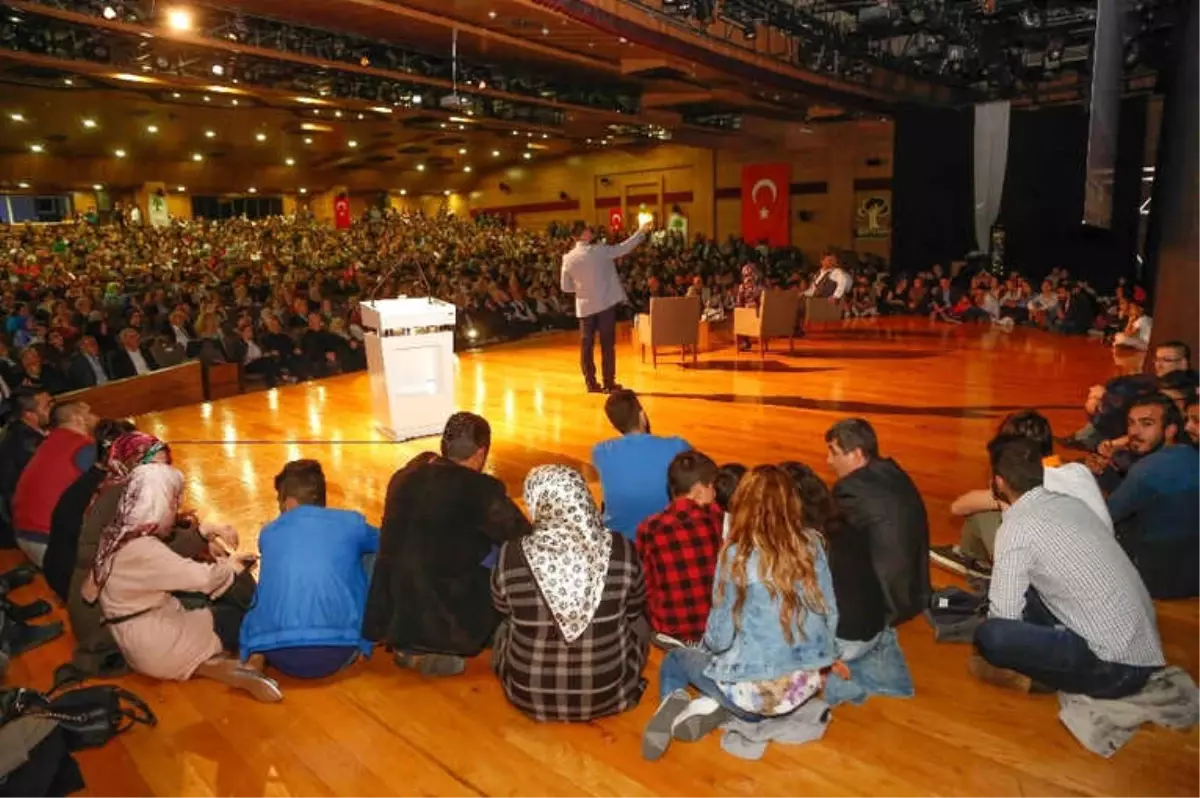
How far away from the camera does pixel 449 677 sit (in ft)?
9.91

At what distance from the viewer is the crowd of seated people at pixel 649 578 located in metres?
2.45

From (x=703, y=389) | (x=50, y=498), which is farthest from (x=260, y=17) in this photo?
(x=50, y=498)

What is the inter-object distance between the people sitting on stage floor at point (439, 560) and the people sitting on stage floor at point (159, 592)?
1.61 feet

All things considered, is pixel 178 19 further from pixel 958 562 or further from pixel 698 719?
pixel 698 719

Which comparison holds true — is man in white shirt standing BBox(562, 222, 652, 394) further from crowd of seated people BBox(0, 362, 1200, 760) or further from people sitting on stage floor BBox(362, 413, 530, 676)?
people sitting on stage floor BBox(362, 413, 530, 676)

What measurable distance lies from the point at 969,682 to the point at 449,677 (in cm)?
176

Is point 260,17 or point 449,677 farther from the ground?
point 260,17

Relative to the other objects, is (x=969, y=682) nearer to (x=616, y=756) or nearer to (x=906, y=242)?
(x=616, y=756)

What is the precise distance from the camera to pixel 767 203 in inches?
799

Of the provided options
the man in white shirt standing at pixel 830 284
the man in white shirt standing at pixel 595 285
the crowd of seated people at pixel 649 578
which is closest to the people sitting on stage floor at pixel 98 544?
the crowd of seated people at pixel 649 578

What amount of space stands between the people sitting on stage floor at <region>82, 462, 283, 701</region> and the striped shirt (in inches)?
94.2

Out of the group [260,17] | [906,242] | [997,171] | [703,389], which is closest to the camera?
[703,389]

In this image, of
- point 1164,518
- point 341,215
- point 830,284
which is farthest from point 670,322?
point 341,215

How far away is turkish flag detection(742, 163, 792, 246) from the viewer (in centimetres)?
1991
